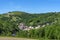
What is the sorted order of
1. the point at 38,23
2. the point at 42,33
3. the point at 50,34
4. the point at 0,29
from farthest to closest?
the point at 38,23 → the point at 0,29 → the point at 42,33 → the point at 50,34

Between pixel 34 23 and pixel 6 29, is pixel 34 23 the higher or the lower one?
the higher one

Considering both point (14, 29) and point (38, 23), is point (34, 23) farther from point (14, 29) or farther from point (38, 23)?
point (14, 29)

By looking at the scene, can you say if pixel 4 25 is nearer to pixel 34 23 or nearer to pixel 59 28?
pixel 59 28

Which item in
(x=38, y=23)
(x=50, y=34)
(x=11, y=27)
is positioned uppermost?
(x=38, y=23)

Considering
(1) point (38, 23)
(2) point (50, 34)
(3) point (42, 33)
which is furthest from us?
(1) point (38, 23)

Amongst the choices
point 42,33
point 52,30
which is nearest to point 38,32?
point 42,33

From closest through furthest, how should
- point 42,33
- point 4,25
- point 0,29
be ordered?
point 42,33 < point 0,29 < point 4,25

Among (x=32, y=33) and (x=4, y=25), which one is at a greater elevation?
(x=4, y=25)

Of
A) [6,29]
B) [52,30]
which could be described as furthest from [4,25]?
[52,30]

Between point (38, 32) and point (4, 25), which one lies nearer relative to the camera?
point (38, 32)
